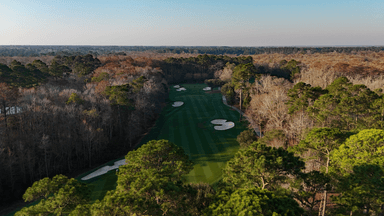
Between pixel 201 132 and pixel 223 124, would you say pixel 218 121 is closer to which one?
pixel 223 124

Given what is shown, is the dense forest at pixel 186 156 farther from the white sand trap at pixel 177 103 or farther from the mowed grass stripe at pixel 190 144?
the white sand trap at pixel 177 103

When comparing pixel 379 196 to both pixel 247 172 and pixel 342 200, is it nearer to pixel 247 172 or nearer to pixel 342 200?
pixel 342 200

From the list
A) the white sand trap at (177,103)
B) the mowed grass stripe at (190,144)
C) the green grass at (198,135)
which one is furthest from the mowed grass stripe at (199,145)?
the white sand trap at (177,103)

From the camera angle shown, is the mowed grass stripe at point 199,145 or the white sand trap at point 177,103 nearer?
the mowed grass stripe at point 199,145

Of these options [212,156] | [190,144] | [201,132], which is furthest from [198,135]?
[212,156]

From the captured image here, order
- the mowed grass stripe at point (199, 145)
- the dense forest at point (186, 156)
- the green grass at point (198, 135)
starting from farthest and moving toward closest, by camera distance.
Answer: the mowed grass stripe at point (199, 145) < the green grass at point (198, 135) < the dense forest at point (186, 156)
